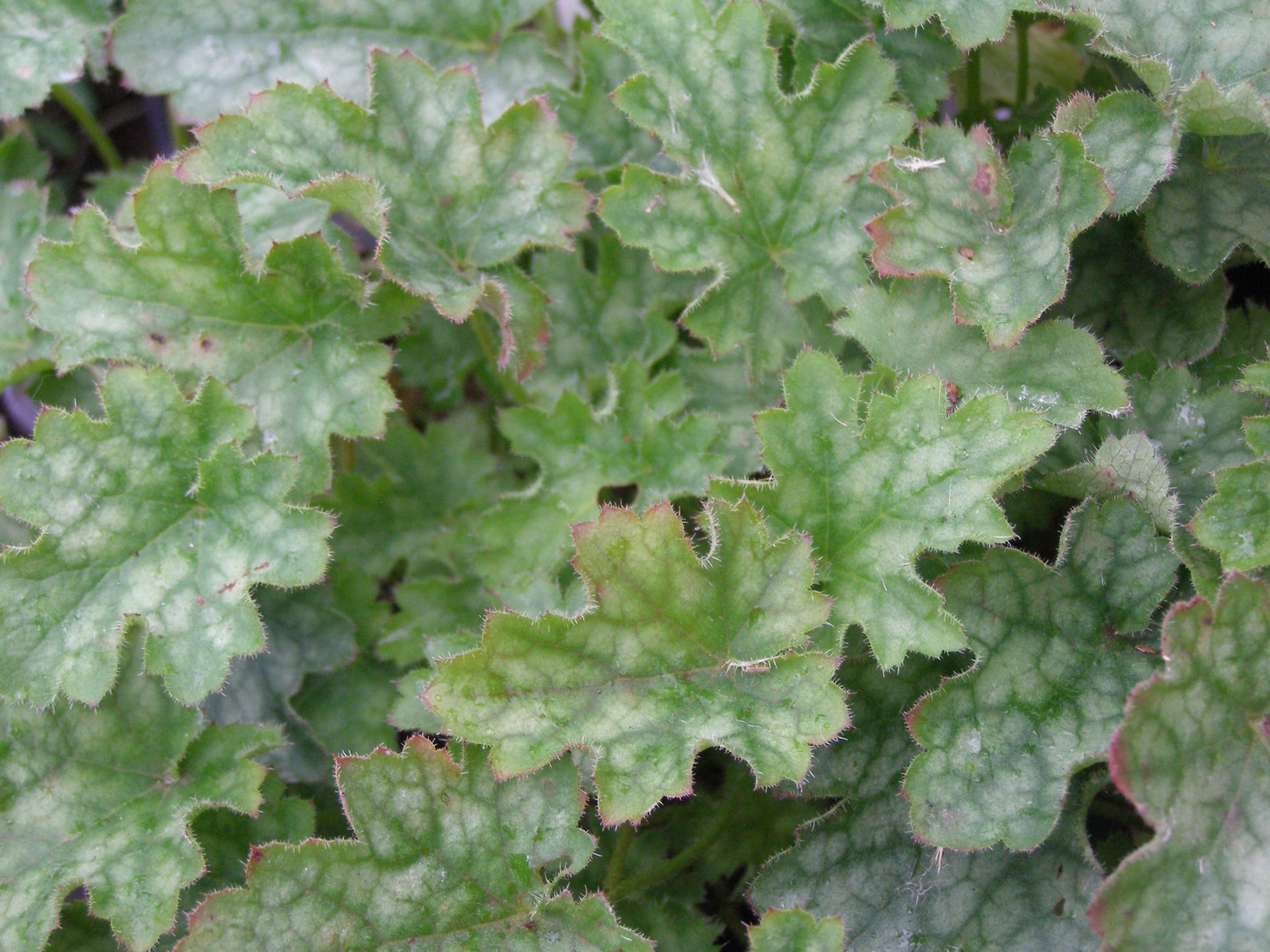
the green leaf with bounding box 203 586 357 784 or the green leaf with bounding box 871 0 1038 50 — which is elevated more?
the green leaf with bounding box 871 0 1038 50

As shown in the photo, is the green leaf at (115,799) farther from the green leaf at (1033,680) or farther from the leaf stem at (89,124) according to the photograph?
the leaf stem at (89,124)

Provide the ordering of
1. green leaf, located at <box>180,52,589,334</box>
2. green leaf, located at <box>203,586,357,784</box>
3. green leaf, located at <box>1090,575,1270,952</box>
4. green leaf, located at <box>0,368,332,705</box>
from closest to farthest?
green leaf, located at <box>1090,575,1270,952</box>, green leaf, located at <box>0,368,332,705</box>, green leaf, located at <box>180,52,589,334</box>, green leaf, located at <box>203,586,357,784</box>

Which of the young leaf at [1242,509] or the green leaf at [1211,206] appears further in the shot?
the green leaf at [1211,206]

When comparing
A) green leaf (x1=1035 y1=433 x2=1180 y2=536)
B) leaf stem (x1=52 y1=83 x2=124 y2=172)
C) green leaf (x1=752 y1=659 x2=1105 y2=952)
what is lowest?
green leaf (x1=752 y1=659 x2=1105 y2=952)

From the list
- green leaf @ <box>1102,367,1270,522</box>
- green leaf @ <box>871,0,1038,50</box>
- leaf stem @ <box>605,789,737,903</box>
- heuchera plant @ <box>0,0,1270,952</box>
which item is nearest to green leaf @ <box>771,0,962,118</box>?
heuchera plant @ <box>0,0,1270,952</box>

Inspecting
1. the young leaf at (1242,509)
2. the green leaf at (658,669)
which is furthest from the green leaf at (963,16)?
the green leaf at (658,669)

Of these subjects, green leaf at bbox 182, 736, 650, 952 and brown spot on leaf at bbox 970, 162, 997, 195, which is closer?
green leaf at bbox 182, 736, 650, 952

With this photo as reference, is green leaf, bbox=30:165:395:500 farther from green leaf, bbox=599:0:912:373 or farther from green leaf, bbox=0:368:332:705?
green leaf, bbox=599:0:912:373

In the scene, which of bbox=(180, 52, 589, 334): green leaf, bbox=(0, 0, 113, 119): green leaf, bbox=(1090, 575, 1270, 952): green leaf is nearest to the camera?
bbox=(1090, 575, 1270, 952): green leaf
